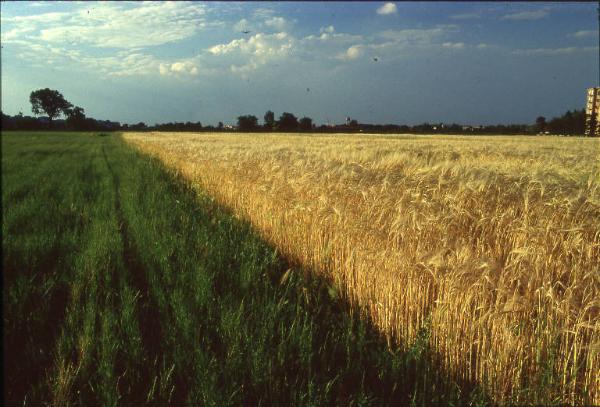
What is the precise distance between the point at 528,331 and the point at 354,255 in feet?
6.05

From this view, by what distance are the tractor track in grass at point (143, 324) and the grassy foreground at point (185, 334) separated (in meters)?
0.01

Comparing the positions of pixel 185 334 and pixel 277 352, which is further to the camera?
pixel 185 334

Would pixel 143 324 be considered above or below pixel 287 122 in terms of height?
below

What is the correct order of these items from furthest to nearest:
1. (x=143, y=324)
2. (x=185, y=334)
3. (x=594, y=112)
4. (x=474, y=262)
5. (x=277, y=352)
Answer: (x=594, y=112) → (x=143, y=324) → (x=185, y=334) → (x=277, y=352) → (x=474, y=262)

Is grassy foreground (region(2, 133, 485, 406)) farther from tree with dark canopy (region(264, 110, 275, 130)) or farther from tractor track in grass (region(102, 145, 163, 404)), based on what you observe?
tree with dark canopy (region(264, 110, 275, 130))

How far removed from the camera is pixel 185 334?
2.94 m

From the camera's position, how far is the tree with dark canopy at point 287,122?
9469cm

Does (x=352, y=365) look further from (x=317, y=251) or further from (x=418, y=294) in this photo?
(x=317, y=251)

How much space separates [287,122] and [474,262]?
316 ft

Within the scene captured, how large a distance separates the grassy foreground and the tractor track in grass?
1 cm

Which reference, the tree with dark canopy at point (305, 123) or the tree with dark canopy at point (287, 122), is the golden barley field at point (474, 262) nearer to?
the tree with dark canopy at point (305, 123)

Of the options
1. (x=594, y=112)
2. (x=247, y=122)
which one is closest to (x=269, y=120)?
(x=247, y=122)

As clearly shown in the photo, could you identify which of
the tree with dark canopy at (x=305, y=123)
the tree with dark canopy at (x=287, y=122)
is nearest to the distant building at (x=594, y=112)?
the tree with dark canopy at (x=305, y=123)

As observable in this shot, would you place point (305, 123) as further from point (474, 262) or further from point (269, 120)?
point (474, 262)
